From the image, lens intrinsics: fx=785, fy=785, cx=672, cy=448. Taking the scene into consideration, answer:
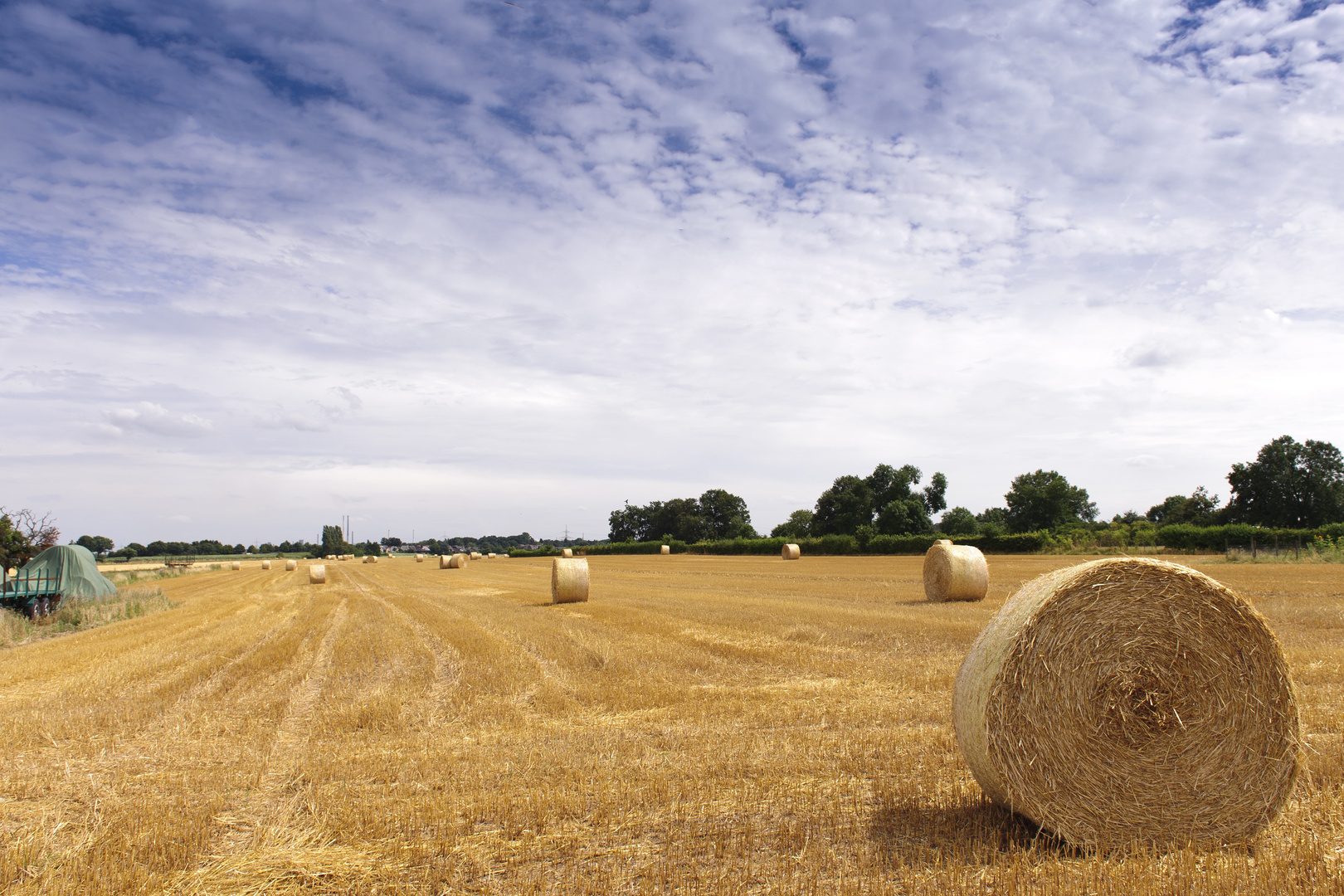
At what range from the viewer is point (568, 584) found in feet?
74.8

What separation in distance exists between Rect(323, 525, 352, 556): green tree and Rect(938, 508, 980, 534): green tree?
99.6m

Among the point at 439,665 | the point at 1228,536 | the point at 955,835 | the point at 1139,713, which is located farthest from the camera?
the point at 1228,536

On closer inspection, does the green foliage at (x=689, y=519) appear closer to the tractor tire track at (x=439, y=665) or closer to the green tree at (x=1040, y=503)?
the green tree at (x=1040, y=503)

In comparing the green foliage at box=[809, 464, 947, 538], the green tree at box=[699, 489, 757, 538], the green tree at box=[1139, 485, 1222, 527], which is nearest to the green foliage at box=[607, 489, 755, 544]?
the green tree at box=[699, 489, 757, 538]

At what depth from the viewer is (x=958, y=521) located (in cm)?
8806

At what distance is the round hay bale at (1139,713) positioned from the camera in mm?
4824

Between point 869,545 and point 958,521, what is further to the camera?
point 958,521

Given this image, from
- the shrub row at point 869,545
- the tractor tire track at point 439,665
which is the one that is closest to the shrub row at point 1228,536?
the shrub row at point 869,545

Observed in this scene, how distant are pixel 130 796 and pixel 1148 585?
298 inches

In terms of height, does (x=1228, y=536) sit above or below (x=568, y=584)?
above

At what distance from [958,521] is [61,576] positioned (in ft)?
267

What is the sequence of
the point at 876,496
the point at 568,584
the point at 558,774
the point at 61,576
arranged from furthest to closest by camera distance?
the point at 876,496 < the point at 61,576 < the point at 568,584 < the point at 558,774

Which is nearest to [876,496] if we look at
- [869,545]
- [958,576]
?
[869,545]

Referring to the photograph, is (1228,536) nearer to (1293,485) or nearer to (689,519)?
(1293,485)
